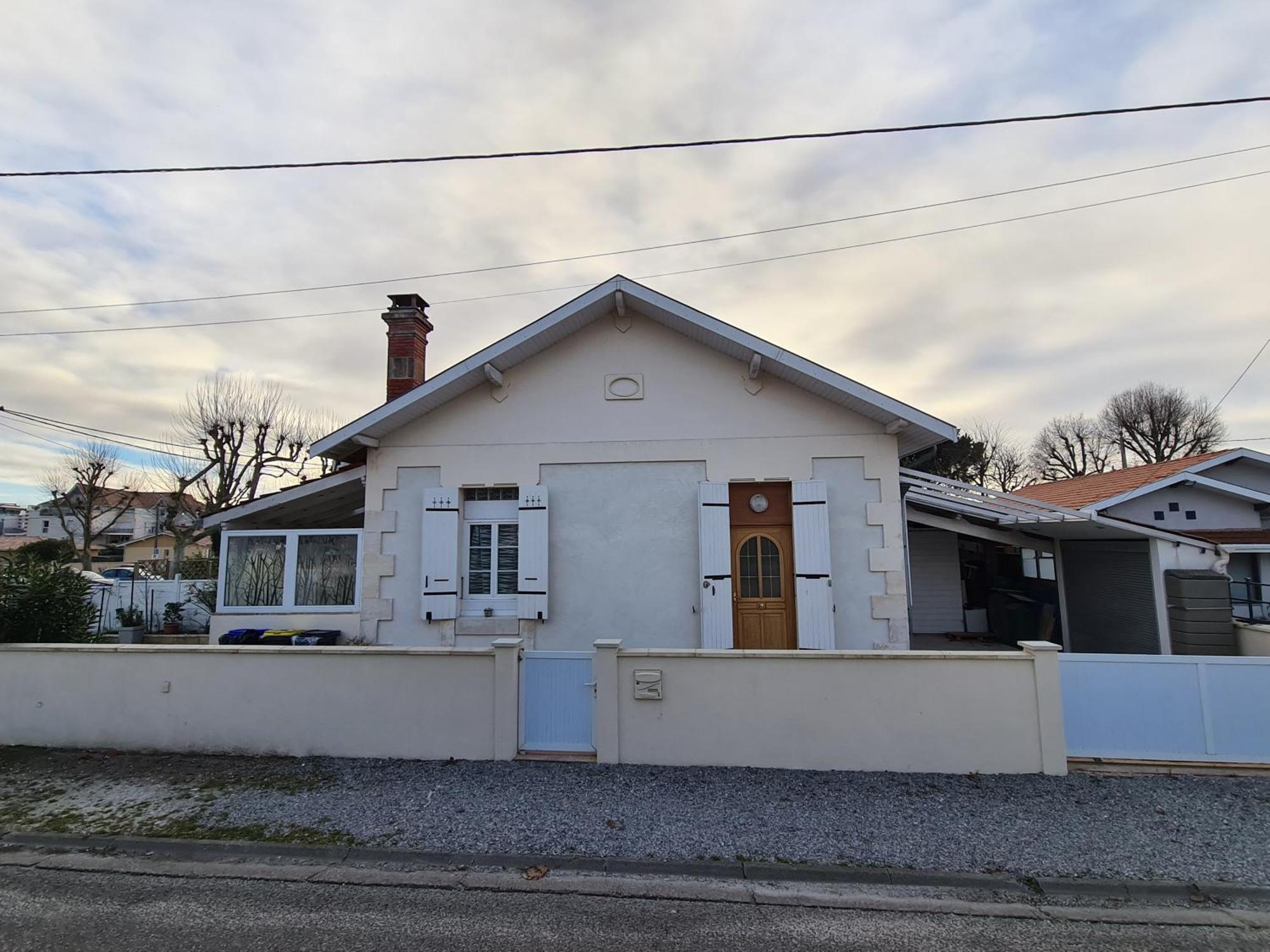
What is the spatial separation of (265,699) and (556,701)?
2.74 metres

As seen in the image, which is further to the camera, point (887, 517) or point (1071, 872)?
point (887, 517)

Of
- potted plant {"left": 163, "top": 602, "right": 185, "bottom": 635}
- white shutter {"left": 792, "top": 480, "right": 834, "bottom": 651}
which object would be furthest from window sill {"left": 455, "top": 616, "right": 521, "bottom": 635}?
potted plant {"left": 163, "top": 602, "right": 185, "bottom": 635}

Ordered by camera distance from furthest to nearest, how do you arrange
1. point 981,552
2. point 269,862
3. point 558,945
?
point 981,552
point 269,862
point 558,945

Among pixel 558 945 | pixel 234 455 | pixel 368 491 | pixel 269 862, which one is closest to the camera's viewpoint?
pixel 558 945

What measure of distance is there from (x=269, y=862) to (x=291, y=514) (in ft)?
19.9

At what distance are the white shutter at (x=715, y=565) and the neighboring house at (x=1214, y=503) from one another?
7257 millimetres

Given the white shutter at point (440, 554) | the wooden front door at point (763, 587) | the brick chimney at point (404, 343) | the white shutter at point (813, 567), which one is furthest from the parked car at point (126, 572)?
the white shutter at point (813, 567)

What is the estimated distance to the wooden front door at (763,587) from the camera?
313 inches

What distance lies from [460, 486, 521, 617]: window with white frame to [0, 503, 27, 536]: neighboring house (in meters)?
63.8

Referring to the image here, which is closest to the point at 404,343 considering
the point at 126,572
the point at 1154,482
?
the point at 1154,482

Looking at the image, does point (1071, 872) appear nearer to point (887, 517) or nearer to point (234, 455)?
point (887, 517)

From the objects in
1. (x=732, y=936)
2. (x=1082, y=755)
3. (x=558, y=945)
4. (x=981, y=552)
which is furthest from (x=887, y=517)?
(x=981, y=552)

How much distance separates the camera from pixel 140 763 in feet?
19.3

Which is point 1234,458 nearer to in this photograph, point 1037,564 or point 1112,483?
point 1112,483
